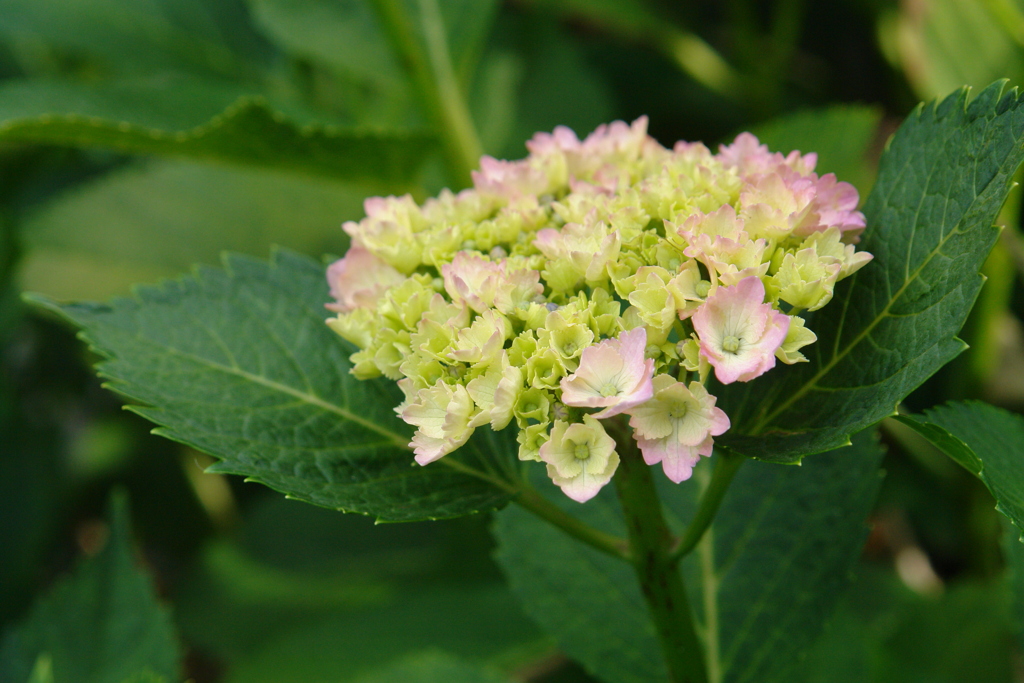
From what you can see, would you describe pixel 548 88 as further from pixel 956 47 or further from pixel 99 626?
pixel 99 626

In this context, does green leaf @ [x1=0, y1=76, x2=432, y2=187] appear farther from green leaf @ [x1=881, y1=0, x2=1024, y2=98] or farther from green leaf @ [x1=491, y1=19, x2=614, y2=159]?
green leaf @ [x1=881, y1=0, x2=1024, y2=98]

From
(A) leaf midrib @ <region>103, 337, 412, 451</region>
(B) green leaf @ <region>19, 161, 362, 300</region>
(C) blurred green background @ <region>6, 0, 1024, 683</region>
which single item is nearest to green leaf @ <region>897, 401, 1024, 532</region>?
(A) leaf midrib @ <region>103, 337, 412, 451</region>

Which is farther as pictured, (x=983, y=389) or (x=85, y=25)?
(x=85, y=25)

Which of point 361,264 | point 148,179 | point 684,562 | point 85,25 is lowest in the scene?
point 684,562

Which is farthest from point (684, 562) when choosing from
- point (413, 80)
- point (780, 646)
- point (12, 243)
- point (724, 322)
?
point (12, 243)

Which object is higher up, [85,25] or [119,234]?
[85,25]

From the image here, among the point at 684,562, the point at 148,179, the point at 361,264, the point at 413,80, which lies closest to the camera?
the point at 361,264

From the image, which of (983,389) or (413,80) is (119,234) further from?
(983,389)
